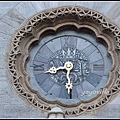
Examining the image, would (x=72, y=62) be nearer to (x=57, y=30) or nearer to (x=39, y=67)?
(x=39, y=67)

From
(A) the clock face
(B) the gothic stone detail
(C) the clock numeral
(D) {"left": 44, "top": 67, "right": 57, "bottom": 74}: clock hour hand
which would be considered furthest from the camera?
(C) the clock numeral

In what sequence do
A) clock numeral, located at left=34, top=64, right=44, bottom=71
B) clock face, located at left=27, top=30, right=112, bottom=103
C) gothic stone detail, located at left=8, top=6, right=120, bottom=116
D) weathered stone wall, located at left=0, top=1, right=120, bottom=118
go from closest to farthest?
weathered stone wall, located at left=0, top=1, right=120, bottom=118
gothic stone detail, located at left=8, top=6, right=120, bottom=116
clock face, located at left=27, top=30, right=112, bottom=103
clock numeral, located at left=34, top=64, right=44, bottom=71

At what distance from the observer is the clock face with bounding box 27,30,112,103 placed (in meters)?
15.7

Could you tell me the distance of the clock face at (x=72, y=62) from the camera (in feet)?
51.4

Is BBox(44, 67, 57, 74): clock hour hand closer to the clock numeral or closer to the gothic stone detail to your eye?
the clock numeral

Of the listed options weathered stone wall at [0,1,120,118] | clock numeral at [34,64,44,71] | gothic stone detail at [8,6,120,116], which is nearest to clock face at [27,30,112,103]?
clock numeral at [34,64,44,71]

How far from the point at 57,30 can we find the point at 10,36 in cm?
150

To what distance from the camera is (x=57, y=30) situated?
16625mm

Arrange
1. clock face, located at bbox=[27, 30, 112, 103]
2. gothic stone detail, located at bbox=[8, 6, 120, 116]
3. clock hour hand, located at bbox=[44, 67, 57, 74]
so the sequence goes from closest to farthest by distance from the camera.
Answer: gothic stone detail, located at bbox=[8, 6, 120, 116], clock face, located at bbox=[27, 30, 112, 103], clock hour hand, located at bbox=[44, 67, 57, 74]

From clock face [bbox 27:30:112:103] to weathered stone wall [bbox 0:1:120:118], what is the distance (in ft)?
2.44

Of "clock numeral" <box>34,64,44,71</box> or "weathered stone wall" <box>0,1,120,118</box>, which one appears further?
"clock numeral" <box>34,64,44,71</box>

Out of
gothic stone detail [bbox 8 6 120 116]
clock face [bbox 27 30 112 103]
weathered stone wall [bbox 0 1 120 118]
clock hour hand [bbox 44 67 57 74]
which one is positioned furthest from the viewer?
clock hour hand [bbox 44 67 57 74]

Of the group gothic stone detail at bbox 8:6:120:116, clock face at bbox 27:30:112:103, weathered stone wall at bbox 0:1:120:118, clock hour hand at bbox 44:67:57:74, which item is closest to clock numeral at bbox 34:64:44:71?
clock face at bbox 27:30:112:103

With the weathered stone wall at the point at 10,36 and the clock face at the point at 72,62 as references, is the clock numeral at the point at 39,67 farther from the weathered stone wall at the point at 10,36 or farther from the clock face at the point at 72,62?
the weathered stone wall at the point at 10,36
